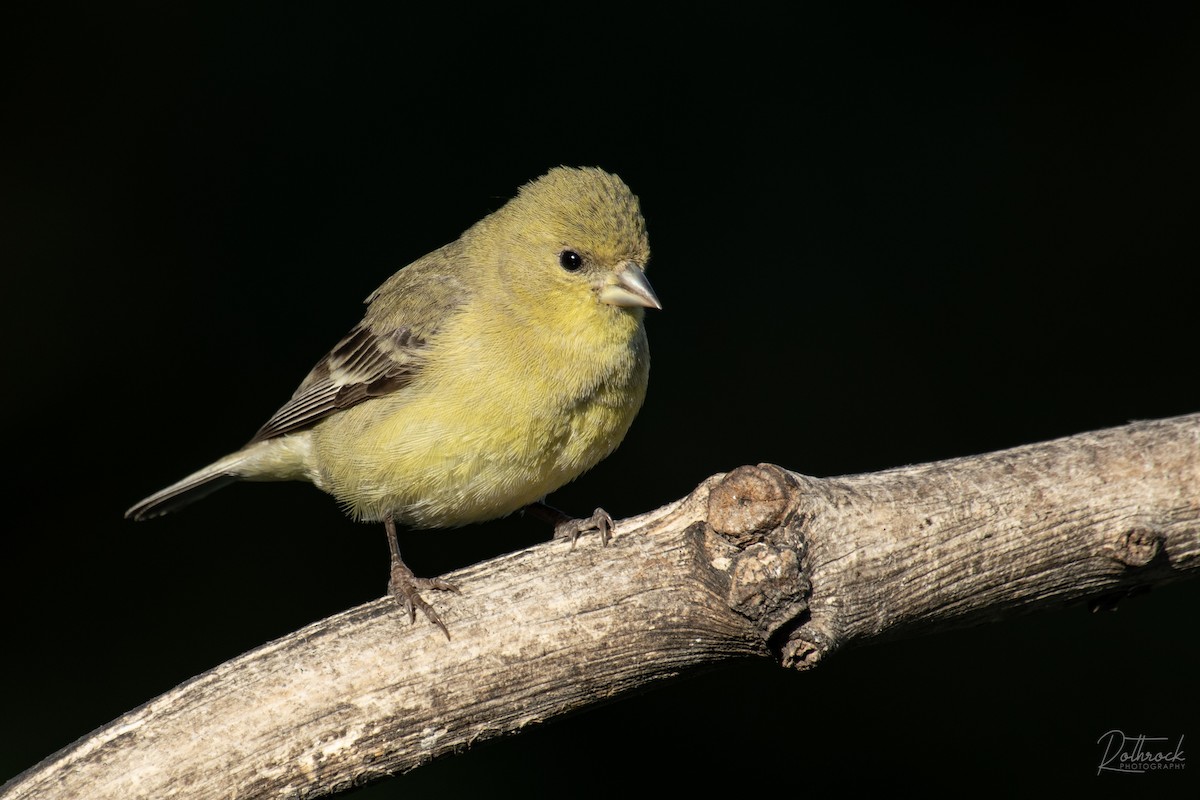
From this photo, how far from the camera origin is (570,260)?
4.15m

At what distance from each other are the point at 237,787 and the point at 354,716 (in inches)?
13.5

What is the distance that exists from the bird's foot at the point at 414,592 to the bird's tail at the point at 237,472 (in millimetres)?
1369

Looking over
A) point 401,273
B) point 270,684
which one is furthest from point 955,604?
point 401,273

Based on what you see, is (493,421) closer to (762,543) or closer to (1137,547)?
(762,543)

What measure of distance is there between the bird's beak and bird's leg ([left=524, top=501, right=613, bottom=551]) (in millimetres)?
760

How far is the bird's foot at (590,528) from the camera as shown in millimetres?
3396

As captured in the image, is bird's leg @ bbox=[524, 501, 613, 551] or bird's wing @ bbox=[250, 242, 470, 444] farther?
bird's wing @ bbox=[250, 242, 470, 444]

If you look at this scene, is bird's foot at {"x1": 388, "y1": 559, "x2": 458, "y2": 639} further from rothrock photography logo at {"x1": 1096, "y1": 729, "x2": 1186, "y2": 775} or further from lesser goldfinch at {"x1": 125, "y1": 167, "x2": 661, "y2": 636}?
rothrock photography logo at {"x1": 1096, "y1": 729, "x2": 1186, "y2": 775}

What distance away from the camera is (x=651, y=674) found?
10.4ft

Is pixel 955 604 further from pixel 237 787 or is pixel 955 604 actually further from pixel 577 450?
pixel 237 787

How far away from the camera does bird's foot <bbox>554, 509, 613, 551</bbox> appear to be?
3396 millimetres

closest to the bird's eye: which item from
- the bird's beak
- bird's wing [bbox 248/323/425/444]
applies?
the bird's beak

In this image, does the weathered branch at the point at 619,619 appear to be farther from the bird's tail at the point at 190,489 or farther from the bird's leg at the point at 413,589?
the bird's tail at the point at 190,489

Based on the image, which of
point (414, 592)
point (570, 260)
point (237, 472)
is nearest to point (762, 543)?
point (414, 592)
